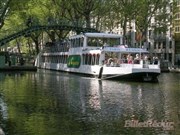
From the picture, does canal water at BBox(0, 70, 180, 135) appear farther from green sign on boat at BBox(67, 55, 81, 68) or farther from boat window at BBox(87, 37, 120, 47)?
green sign on boat at BBox(67, 55, 81, 68)

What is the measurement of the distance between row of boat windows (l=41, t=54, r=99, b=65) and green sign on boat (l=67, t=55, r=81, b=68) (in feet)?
7.35

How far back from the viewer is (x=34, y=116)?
73.1 feet

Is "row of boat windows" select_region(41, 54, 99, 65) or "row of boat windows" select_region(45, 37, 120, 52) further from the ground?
"row of boat windows" select_region(45, 37, 120, 52)

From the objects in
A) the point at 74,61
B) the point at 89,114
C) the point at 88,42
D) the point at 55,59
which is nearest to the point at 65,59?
the point at 74,61

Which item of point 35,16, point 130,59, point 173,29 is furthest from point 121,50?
point 173,29

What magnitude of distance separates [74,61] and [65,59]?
786 centimetres

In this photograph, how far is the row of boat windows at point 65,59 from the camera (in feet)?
183

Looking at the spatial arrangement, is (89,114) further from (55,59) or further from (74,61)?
(55,59)

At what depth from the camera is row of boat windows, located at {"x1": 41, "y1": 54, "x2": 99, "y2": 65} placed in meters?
55.7

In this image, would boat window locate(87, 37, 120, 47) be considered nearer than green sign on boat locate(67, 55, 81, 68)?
Yes

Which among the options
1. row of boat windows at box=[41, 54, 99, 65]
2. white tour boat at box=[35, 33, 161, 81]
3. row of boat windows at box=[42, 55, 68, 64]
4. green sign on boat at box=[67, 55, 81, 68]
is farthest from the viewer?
row of boat windows at box=[42, 55, 68, 64]

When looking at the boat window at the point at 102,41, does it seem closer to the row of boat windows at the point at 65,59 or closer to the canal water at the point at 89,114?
the row of boat windows at the point at 65,59

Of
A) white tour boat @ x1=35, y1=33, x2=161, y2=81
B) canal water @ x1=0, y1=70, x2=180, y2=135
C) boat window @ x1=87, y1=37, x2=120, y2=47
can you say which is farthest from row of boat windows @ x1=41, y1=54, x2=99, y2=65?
canal water @ x1=0, y1=70, x2=180, y2=135

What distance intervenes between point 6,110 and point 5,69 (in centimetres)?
5254
